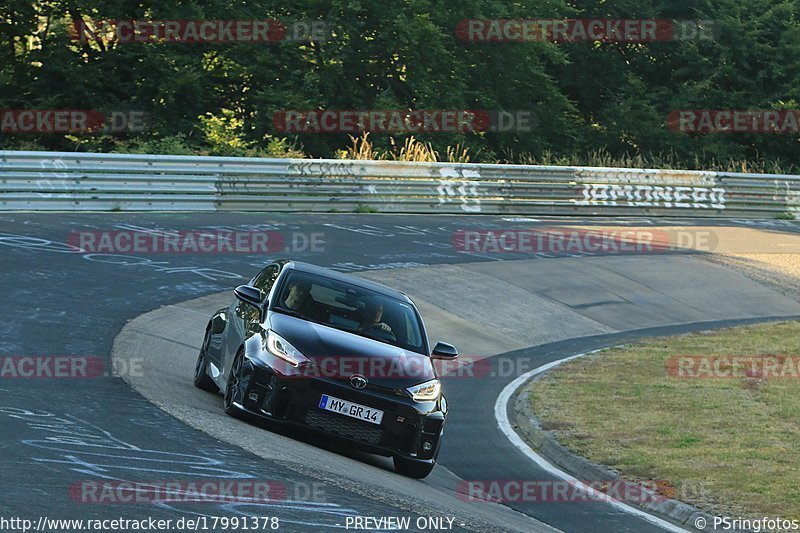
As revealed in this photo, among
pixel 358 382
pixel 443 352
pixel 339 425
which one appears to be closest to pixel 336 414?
pixel 339 425

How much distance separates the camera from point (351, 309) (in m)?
11.4

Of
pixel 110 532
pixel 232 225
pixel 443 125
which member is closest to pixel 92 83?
pixel 443 125

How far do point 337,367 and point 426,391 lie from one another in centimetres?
84

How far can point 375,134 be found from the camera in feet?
134

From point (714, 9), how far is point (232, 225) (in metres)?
32.4

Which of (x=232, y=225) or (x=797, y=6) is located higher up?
(x=797, y=6)

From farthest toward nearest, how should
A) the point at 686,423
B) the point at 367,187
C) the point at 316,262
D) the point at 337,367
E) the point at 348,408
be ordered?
the point at 367,187 → the point at 316,262 → the point at 686,423 → the point at 337,367 → the point at 348,408

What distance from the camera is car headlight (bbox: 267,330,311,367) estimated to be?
1025 centimetres

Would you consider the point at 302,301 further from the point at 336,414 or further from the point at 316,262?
the point at 316,262

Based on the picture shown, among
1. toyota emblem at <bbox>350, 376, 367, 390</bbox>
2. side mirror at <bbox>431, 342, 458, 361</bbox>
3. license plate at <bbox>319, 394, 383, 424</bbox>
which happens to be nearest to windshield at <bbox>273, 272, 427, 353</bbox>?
side mirror at <bbox>431, 342, 458, 361</bbox>

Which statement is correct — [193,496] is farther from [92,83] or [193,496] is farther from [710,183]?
[92,83]

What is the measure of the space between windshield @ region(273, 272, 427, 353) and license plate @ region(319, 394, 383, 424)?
1.09 meters

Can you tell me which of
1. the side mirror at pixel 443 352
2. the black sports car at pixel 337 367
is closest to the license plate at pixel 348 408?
the black sports car at pixel 337 367

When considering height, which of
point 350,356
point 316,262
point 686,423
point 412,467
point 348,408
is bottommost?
point 686,423
